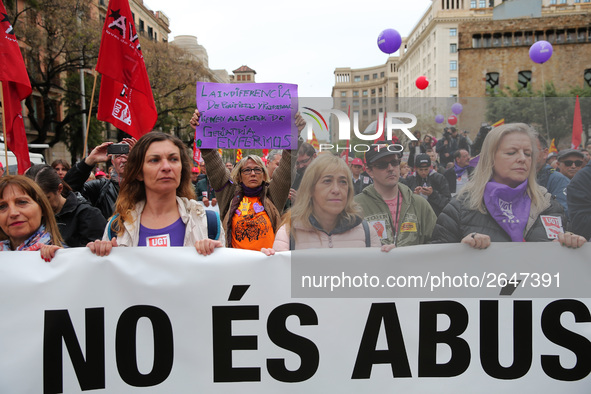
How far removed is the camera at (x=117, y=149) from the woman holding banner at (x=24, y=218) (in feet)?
3.52

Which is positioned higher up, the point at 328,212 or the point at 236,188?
the point at 236,188

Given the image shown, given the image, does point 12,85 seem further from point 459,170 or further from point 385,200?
point 459,170

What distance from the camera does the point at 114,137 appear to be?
138 feet

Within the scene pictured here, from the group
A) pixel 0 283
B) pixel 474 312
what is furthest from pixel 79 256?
pixel 474 312

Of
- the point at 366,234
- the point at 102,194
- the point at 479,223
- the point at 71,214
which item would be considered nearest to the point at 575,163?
the point at 479,223

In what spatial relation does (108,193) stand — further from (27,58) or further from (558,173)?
(27,58)

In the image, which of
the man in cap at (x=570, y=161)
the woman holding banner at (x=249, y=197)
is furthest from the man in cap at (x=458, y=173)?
the woman holding banner at (x=249, y=197)

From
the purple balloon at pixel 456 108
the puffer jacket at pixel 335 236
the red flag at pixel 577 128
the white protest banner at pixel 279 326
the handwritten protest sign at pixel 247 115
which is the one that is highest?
the handwritten protest sign at pixel 247 115

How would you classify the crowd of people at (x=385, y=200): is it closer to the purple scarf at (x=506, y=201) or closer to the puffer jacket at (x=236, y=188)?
the purple scarf at (x=506, y=201)

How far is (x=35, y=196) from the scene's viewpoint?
2666 millimetres

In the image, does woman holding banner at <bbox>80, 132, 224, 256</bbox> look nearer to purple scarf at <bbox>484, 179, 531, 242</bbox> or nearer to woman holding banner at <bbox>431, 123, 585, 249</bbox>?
woman holding banner at <bbox>431, 123, 585, 249</bbox>

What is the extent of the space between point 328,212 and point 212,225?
0.66 metres

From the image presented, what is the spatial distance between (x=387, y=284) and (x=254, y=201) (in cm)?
179

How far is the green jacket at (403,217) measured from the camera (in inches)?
93.9
